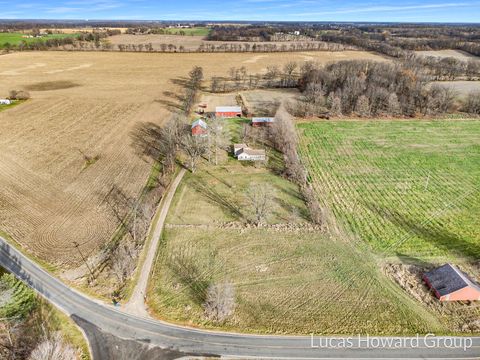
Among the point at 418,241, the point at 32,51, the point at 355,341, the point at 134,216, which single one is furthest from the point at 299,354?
the point at 32,51

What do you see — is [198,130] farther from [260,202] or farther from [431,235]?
[431,235]

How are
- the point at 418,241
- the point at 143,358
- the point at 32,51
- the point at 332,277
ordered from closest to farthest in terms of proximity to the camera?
the point at 143,358 → the point at 332,277 → the point at 418,241 → the point at 32,51

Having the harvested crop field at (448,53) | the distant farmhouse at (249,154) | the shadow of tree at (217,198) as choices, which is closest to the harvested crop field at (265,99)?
A: the distant farmhouse at (249,154)

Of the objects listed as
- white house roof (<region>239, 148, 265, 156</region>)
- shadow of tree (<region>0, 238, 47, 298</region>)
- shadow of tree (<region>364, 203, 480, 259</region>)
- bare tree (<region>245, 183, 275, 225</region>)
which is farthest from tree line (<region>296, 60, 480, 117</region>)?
shadow of tree (<region>0, 238, 47, 298</region>)

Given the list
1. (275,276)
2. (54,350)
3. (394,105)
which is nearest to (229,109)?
(394,105)

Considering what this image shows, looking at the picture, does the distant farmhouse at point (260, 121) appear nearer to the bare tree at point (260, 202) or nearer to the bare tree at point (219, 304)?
the bare tree at point (260, 202)

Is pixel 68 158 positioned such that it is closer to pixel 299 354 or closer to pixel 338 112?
pixel 299 354
